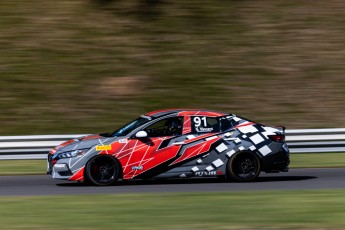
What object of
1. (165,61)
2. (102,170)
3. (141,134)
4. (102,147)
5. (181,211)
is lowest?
(181,211)

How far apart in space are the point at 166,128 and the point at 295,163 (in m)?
4.26

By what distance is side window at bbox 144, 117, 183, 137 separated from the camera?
13172 mm

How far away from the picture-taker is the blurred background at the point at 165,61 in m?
21.5

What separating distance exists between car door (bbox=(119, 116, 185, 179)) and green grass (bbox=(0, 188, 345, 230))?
5.24 feet

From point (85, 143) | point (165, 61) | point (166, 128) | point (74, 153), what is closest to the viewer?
point (74, 153)

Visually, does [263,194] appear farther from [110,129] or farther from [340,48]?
[340,48]

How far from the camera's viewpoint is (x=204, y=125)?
43.7 feet

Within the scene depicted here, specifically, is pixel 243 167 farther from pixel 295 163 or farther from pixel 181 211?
pixel 181 211

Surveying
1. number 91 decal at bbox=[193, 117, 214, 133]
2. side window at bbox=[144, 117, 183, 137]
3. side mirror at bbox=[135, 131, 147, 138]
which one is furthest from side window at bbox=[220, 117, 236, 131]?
side mirror at bbox=[135, 131, 147, 138]

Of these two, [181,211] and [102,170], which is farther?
[102,170]

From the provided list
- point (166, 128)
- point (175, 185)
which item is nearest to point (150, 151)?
point (166, 128)

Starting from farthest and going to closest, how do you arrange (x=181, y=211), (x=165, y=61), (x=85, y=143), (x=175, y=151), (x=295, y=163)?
(x=165, y=61) < (x=295, y=163) < (x=175, y=151) < (x=85, y=143) < (x=181, y=211)

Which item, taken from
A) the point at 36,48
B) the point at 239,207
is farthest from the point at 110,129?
the point at 239,207

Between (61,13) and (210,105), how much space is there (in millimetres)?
6585
